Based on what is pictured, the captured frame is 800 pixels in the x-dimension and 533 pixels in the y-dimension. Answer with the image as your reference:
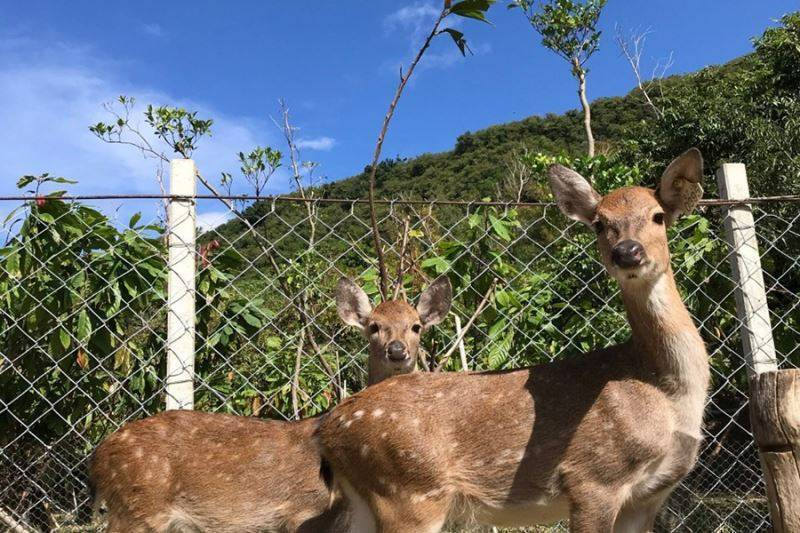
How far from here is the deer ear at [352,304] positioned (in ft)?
18.3

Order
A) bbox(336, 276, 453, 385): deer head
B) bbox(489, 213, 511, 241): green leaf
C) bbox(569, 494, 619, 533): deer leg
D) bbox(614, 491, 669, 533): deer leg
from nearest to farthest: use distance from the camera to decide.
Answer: bbox(569, 494, 619, 533): deer leg < bbox(614, 491, 669, 533): deer leg < bbox(489, 213, 511, 241): green leaf < bbox(336, 276, 453, 385): deer head

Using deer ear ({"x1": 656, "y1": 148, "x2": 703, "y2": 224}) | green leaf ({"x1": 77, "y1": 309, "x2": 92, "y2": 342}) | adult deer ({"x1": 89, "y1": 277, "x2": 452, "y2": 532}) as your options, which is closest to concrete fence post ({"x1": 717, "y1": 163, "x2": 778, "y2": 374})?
deer ear ({"x1": 656, "y1": 148, "x2": 703, "y2": 224})

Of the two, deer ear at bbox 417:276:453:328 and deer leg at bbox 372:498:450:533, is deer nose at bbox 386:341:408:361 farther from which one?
deer leg at bbox 372:498:450:533

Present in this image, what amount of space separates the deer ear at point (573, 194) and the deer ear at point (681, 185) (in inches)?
13.2

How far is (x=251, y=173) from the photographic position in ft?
28.0

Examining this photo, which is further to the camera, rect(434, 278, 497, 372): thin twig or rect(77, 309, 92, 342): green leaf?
rect(434, 278, 497, 372): thin twig

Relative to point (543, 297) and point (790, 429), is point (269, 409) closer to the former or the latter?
point (543, 297)

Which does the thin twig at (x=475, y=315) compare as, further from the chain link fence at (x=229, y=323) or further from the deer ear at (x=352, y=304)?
the deer ear at (x=352, y=304)

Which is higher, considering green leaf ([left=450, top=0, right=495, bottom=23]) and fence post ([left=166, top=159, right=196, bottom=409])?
green leaf ([left=450, top=0, right=495, bottom=23])

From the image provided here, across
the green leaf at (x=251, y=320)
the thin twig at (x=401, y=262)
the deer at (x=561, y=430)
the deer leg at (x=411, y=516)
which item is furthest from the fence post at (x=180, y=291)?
the thin twig at (x=401, y=262)

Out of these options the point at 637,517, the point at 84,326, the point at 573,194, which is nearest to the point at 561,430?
the point at 637,517

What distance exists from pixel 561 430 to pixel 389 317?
2411 millimetres

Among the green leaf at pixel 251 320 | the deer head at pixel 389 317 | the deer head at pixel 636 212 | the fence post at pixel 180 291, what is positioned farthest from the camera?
the deer head at pixel 389 317

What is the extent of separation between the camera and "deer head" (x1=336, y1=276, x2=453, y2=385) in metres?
5.48
